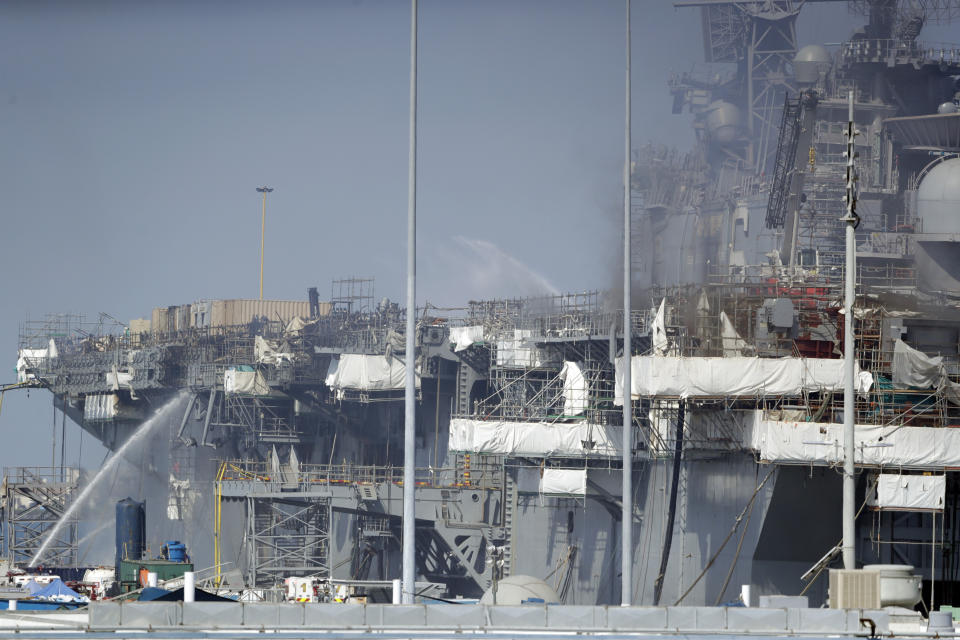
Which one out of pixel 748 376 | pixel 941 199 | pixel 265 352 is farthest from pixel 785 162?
pixel 265 352

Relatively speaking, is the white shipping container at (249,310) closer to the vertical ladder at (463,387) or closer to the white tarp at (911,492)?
the vertical ladder at (463,387)

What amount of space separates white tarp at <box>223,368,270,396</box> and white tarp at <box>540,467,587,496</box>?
29.2 m

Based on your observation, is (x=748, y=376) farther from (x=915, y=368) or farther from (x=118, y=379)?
(x=118, y=379)

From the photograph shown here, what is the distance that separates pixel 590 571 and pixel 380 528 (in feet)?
50.7

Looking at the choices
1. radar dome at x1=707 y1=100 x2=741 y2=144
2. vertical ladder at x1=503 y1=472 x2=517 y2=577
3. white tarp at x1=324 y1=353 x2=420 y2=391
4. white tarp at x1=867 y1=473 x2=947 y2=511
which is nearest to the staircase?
vertical ladder at x1=503 y1=472 x2=517 y2=577

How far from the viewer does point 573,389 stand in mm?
52875

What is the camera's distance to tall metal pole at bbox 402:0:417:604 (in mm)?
29547

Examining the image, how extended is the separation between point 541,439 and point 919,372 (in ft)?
52.3

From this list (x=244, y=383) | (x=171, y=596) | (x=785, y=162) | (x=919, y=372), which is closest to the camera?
(x=171, y=596)

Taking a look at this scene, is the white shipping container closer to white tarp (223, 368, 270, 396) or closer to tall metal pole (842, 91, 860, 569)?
white tarp (223, 368, 270, 396)

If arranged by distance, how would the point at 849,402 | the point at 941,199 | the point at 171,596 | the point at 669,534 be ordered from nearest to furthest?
the point at 849,402, the point at 171,596, the point at 669,534, the point at 941,199

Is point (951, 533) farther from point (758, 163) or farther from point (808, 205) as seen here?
point (758, 163)

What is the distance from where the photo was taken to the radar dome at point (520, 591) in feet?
134

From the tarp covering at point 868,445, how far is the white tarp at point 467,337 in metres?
25.3
